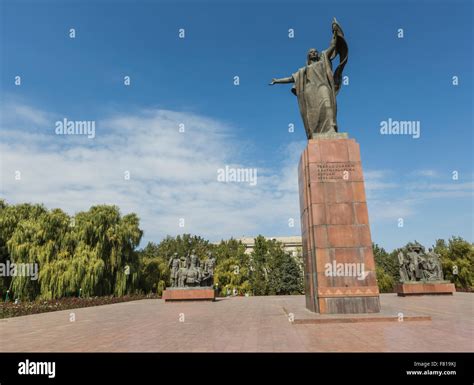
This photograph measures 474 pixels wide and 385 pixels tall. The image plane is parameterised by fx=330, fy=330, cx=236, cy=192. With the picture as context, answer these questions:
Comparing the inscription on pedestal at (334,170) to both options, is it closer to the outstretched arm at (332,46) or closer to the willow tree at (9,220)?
the outstretched arm at (332,46)

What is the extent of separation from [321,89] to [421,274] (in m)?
13.6

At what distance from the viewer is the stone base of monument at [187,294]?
19.8 metres

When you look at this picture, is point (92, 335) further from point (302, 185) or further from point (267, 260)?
point (267, 260)

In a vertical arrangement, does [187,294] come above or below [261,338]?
below

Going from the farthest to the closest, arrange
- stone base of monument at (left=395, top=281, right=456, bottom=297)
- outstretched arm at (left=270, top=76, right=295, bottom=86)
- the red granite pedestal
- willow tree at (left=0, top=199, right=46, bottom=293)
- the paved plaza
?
willow tree at (left=0, top=199, right=46, bottom=293), stone base of monument at (left=395, top=281, right=456, bottom=297), outstretched arm at (left=270, top=76, right=295, bottom=86), the red granite pedestal, the paved plaza

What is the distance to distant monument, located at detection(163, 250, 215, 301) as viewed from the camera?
19.8 metres

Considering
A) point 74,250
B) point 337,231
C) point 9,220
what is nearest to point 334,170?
point 337,231

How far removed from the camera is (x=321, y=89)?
11266 millimetres

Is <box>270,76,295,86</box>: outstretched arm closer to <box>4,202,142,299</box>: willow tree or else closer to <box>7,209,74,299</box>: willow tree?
<box>4,202,142,299</box>: willow tree

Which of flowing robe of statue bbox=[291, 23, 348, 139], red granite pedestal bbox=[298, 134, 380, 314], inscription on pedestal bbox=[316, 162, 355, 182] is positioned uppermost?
flowing robe of statue bbox=[291, 23, 348, 139]

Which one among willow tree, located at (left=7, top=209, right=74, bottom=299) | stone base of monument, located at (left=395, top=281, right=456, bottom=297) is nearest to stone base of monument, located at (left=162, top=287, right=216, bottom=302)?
willow tree, located at (left=7, top=209, right=74, bottom=299)

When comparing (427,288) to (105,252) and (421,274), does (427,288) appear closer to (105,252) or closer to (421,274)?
(421,274)

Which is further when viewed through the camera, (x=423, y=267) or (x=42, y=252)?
(x=42, y=252)
